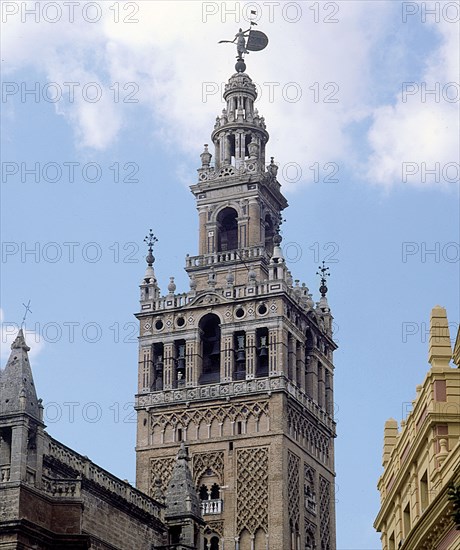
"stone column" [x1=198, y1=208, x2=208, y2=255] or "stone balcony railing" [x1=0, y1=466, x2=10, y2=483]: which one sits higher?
"stone column" [x1=198, y1=208, x2=208, y2=255]

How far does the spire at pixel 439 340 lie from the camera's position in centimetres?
3209

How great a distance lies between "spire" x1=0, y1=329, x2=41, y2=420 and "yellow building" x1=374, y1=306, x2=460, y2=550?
1013 cm

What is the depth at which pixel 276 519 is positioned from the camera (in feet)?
217

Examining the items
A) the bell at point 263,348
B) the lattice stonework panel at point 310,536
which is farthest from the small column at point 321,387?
the lattice stonework panel at point 310,536

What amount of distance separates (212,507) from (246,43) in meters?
27.4

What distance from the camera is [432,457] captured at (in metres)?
31.1

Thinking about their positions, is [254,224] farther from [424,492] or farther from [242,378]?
[424,492]

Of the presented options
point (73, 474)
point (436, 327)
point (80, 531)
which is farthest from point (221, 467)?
point (436, 327)

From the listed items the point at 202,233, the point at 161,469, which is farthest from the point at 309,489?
the point at 202,233

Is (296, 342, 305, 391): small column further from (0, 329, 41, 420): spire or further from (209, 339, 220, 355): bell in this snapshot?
(0, 329, 41, 420): spire

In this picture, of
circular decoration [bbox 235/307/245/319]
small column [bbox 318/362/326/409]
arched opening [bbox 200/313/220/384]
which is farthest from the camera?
small column [bbox 318/362/326/409]

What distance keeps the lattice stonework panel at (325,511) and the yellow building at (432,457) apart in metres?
35.2

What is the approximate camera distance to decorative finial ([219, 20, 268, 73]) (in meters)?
80.2

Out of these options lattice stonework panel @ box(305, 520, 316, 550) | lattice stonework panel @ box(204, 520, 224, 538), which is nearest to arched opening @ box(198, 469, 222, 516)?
lattice stonework panel @ box(204, 520, 224, 538)
